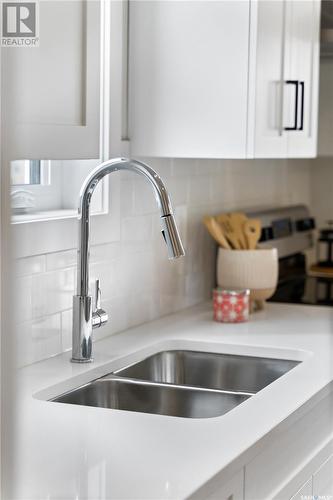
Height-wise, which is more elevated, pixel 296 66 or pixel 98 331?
pixel 296 66

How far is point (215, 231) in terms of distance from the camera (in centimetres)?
223

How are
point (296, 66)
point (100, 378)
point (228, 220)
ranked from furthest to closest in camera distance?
point (228, 220)
point (296, 66)
point (100, 378)

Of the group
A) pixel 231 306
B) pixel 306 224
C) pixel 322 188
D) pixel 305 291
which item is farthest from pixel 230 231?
pixel 322 188

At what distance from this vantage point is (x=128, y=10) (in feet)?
6.11

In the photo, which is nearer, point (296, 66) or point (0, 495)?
point (0, 495)

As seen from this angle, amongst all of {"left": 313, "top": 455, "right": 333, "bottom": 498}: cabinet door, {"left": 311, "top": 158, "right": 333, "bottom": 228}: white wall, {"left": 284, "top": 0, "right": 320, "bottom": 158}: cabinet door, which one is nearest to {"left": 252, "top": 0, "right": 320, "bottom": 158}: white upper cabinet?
{"left": 284, "top": 0, "right": 320, "bottom": 158}: cabinet door

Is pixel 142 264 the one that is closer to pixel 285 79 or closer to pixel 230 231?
pixel 230 231

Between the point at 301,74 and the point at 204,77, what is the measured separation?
1.32 ft

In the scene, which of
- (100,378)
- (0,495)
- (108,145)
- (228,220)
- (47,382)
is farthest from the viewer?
(228,220)

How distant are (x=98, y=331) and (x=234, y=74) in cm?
73

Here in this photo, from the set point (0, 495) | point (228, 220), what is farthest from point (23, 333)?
point (0, 495)

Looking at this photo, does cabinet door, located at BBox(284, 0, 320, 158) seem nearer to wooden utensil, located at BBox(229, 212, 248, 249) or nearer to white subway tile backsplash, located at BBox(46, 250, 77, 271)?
wooden utensil, located at BBox(229, 212, 248, 249)

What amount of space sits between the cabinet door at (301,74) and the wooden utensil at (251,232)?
29 centimetres

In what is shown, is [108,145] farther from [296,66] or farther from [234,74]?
[296,66]
